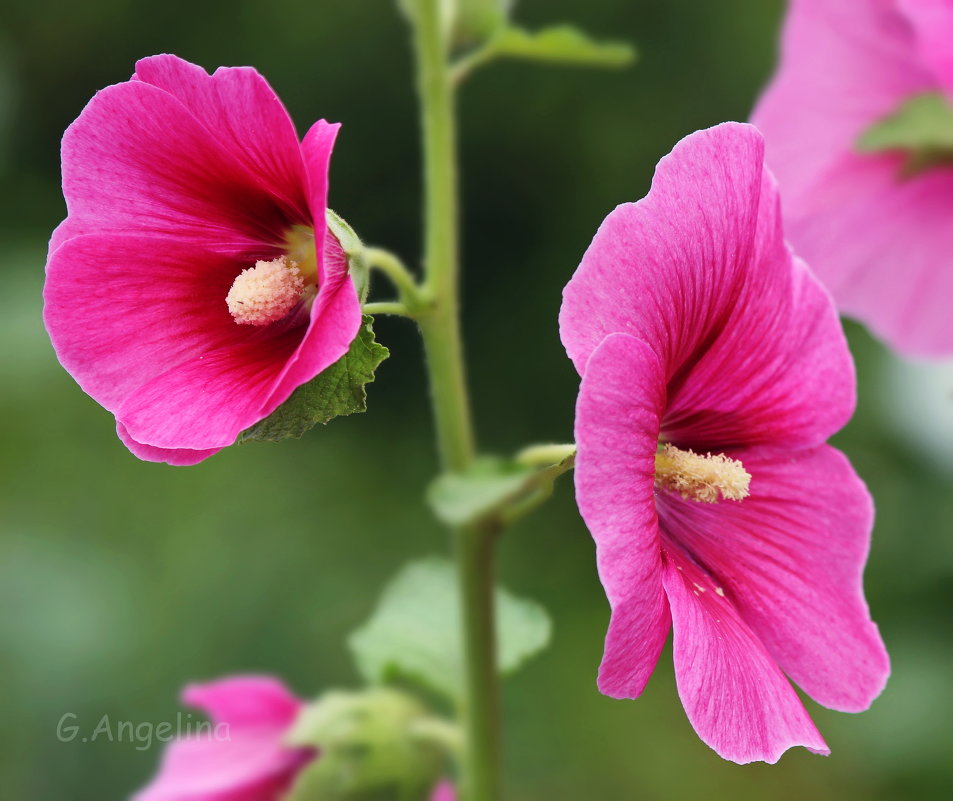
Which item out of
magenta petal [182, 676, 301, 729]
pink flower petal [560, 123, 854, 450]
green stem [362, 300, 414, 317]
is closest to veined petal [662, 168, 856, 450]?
pink flower petal [560, 123, 854, 450]

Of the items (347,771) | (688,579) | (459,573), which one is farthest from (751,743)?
(347,771)

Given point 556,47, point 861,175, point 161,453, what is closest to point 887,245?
Answer: point 861,175

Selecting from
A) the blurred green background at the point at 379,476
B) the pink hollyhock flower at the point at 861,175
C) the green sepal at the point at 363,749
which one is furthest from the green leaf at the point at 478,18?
the blurred green background at the point at 379,476

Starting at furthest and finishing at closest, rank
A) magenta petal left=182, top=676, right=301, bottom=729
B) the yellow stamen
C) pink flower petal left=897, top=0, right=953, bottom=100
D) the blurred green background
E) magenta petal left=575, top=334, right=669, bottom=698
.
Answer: the blurred green background
magenta petal left=182, top=676, right=301, bottom=729
pink flower petal left=897, top=0, right=953, bottom=100
the yellow stamen
magenta petal left=575, top=334, right=669, bottom=698

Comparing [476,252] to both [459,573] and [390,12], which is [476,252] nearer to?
[390,12]

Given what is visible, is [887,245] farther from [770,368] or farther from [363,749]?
[363,749]

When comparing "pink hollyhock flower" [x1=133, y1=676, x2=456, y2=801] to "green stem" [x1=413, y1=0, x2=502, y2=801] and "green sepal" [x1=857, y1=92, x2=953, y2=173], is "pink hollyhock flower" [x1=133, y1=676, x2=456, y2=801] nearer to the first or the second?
"green stem" [x1=413, y1=0, x2=502, y2=801]
